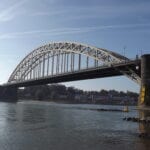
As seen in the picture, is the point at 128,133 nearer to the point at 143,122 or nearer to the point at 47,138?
the point at 47,138

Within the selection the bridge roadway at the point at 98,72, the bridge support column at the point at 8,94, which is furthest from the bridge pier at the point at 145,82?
the bridge support column at the point at 8,94

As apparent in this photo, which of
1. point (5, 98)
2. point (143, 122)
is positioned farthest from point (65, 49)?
point (143, 122)

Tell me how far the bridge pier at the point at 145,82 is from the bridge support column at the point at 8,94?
3443 inches

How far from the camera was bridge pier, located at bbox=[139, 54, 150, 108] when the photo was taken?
65438 mm

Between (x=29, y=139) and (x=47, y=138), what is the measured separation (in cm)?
138

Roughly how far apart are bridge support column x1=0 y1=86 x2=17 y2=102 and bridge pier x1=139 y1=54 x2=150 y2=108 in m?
87.5

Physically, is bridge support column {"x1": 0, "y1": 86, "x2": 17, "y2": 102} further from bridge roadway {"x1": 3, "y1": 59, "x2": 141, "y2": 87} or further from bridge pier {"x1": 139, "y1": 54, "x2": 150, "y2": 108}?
bridge pier {"x1": 139, "y1": 54, "x2": 150, "y2": 108}

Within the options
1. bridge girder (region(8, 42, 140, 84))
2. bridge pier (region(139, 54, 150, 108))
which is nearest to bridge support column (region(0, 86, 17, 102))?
bridge girder (region(8, 42, 140, 84))

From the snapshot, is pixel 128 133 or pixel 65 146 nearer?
pixel 65 146

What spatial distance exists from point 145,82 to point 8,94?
89945mm

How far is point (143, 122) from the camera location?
43188 millimetres

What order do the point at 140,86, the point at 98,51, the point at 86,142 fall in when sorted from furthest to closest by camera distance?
1. the point at 98,51
2. the point at 140,86
3. the point at 86,142

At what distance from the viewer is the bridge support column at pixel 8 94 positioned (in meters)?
148

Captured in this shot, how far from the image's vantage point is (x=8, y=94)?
5851 inches
